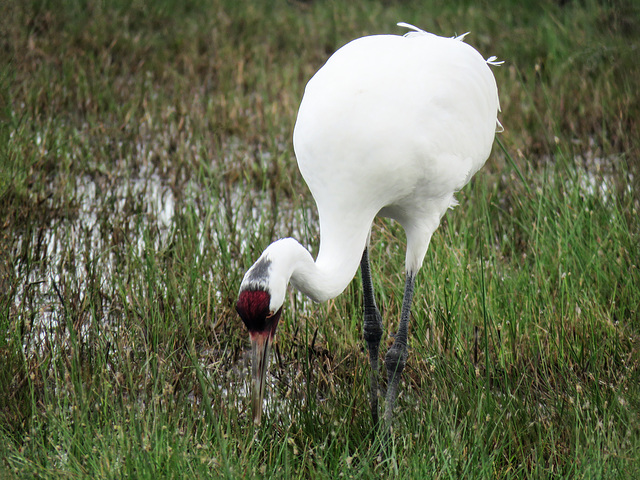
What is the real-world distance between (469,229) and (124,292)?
6.10ft

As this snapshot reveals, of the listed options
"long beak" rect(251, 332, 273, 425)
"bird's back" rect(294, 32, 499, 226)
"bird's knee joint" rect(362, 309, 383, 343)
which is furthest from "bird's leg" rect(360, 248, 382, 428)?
"long beak" rect(251, 332, 273, 425)

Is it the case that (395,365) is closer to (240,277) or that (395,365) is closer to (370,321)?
(370,321)

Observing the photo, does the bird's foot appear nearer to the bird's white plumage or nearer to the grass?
the grass

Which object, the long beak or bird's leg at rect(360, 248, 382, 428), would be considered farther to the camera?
bird's leg at rect(360, 248, 382, 428)

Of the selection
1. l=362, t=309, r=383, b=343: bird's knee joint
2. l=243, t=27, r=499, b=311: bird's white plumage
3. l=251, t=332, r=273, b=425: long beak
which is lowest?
l=362, t=309, r=383, b=343: bird's knee joint

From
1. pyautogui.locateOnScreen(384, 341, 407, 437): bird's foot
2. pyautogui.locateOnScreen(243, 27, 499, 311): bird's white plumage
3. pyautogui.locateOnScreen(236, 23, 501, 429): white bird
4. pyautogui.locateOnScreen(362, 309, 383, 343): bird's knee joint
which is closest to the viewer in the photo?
pyautogui.locateOnScreen(236, 23, 501, 429): white bird

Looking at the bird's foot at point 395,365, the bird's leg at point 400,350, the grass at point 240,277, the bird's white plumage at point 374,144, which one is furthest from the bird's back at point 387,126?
the bird's foot at point 395,365

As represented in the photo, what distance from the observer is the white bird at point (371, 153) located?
257 cm

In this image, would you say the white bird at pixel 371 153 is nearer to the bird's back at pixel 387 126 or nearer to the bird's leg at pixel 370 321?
the bird's back at pixel 387 126

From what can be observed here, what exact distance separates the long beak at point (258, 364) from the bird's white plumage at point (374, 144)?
14cm

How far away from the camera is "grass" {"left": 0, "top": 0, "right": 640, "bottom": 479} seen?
2.61m

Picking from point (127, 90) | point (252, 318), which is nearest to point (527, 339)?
point (252, 318)

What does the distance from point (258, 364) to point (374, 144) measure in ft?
2.72

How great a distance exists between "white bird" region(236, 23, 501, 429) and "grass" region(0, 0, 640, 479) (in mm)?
300
